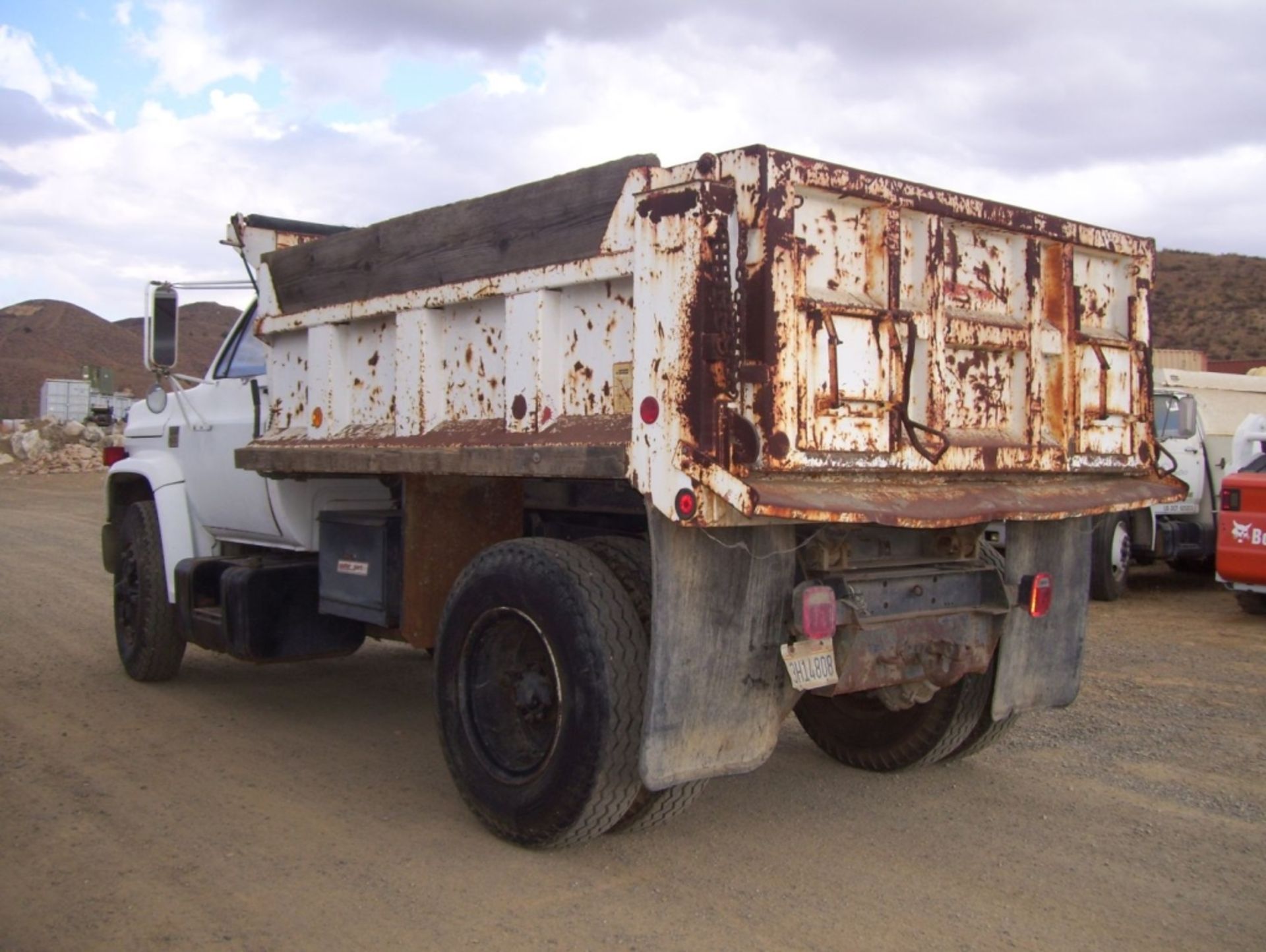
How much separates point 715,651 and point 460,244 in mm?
2006

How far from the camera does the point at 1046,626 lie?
501cm

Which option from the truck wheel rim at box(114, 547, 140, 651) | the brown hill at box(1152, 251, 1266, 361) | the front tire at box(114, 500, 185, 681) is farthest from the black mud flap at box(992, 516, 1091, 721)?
the brown hill at box(1152, 251, 1266, 361)

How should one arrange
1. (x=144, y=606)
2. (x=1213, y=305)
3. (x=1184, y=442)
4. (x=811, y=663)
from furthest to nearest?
(x=1213, y=305) → (x=1184, y=442) → (x=144, y=606) → (x=811, y=663)

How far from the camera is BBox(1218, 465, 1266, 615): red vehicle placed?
9625mm

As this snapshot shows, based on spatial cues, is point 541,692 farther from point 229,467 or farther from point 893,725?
point 229,467

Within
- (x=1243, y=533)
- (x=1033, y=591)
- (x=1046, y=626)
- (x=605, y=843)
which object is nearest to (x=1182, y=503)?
(x=1243, y=533)

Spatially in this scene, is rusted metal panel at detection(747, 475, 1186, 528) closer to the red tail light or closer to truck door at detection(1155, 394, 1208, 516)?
the red tail light

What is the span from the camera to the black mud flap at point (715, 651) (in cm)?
379

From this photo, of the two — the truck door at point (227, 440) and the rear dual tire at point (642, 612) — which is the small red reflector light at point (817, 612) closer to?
the rear dual tire at point (642, 612)

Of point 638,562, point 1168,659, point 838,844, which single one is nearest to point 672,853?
point 838,844

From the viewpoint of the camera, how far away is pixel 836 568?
4.21 meters

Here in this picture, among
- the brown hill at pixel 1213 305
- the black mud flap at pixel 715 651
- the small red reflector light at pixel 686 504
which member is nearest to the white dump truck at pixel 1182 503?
the black mud flap at pixel 715 651

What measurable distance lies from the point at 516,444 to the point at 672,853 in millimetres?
1631

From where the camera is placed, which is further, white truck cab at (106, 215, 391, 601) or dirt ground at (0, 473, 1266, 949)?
white truck cab at (106, 215, 391, 601)
